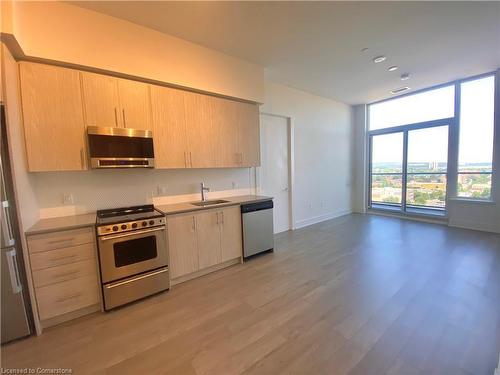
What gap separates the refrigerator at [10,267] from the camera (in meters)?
1.73

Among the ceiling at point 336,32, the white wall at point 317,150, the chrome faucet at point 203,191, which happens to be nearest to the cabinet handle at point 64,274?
the chrome faucet at point 203,191

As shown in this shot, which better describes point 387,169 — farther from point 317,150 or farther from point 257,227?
point 257,227

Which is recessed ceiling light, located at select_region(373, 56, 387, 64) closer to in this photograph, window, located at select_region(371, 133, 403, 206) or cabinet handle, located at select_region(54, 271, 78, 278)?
window, located at select_region(371, 133, 403, 206)

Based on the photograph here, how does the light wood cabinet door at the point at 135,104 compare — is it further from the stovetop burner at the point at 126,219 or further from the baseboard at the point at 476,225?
the baseboard at the point at 476,225

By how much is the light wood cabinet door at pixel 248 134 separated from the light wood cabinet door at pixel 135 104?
1384mm

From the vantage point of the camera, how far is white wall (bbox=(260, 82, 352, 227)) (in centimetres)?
470

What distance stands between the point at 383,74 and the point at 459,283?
3607mm

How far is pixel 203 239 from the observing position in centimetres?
291

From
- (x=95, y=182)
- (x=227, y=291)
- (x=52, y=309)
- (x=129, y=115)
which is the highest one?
(x=129, y=115)

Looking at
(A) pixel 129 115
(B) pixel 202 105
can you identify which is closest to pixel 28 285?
(A) pixel 129 115

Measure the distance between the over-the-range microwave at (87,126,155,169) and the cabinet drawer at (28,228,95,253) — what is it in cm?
Answer: 70

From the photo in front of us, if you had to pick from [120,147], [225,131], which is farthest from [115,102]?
[225,131]

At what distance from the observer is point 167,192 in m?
3.19

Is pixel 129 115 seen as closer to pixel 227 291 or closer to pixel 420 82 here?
pixel 227 291
